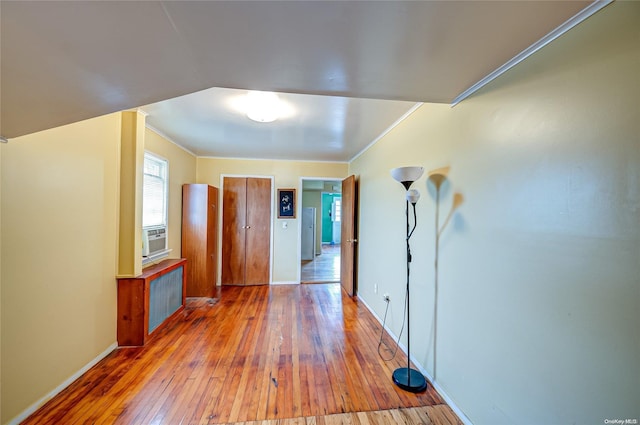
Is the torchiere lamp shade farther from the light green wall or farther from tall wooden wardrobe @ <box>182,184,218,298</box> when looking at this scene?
the light green wall

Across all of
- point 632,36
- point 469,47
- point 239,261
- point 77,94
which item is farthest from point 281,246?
point 632,36

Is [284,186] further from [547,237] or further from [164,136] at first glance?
[547,237]

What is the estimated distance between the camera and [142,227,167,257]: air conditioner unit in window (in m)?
2.84

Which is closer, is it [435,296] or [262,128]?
[435,296]

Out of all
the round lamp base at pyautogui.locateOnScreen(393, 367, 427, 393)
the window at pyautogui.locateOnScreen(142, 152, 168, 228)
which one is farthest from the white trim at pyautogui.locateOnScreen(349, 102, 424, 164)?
the window at pyautogui.locateOnScreen(142, 152, 168, 228)

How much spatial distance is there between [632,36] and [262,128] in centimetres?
279

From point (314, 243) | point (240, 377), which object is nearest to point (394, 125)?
point (240, 377)

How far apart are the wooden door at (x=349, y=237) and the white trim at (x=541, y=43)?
252 cm

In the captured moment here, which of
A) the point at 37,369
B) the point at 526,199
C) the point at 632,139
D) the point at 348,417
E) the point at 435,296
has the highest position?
the point at 632,139

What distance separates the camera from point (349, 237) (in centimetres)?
413

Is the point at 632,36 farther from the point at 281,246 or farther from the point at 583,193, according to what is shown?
the point at 281,246

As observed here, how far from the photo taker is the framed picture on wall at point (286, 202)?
15.6ft

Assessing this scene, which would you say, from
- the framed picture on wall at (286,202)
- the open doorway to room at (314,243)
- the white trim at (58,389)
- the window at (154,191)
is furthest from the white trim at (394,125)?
the white trim at (58,389)

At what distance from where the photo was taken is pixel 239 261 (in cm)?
467
